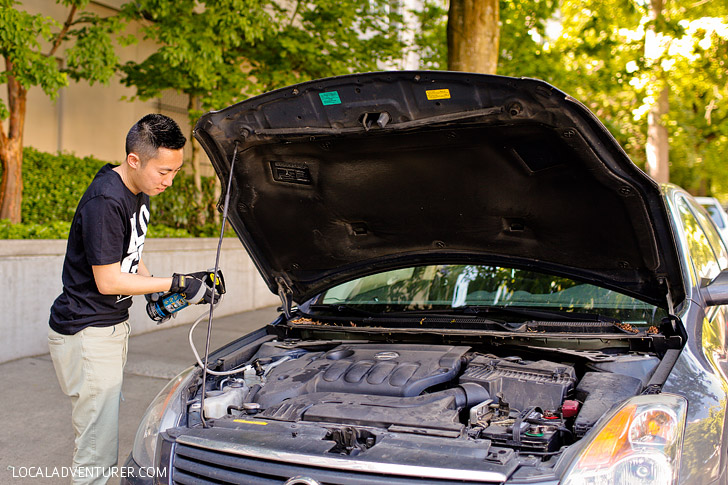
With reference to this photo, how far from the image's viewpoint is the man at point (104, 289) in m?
2.89

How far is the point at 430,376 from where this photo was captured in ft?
9.15

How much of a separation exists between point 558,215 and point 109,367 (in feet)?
7.39

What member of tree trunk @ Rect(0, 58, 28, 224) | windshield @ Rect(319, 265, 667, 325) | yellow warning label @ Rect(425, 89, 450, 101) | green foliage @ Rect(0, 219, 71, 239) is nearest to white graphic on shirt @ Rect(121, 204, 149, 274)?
windshield @ Rect(319, 265, 667, 325)

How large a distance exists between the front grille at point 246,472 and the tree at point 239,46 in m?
6.12

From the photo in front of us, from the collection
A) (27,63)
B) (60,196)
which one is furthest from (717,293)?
(60,196)

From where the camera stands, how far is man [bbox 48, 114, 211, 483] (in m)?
2.89

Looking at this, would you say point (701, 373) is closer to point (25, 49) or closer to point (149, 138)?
point (149, 138)

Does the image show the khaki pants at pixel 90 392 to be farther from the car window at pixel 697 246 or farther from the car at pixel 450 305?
the car window at pixel 697 246

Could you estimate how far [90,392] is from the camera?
2975mm

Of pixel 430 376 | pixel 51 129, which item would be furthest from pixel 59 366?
pixel 51 129

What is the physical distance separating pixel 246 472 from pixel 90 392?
1.13 meters

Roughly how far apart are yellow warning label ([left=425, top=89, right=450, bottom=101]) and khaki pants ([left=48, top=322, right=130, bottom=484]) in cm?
181

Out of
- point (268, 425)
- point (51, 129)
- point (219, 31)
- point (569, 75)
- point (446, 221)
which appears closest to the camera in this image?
point (268, 425)

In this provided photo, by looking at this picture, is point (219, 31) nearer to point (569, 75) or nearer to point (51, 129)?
point (51, 129)
